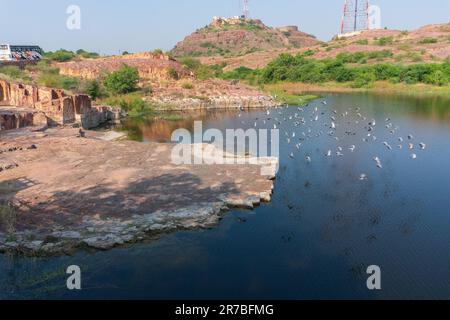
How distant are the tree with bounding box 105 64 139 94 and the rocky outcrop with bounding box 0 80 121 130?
12477 mm

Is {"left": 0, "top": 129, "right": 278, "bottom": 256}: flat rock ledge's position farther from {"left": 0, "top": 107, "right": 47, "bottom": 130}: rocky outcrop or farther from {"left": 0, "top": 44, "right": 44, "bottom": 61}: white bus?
{"left": 0, "top": 44, "right": 44, "bottom": 61}: white bus

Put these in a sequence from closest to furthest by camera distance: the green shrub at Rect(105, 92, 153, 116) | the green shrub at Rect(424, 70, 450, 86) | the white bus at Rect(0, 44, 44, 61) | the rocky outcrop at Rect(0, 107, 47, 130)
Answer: the rocky outcrop at Rect(0, 107, 47, 130), the green shrub at Rect(105, 92, 153, 116), the green shrub at Rect(424, 70, 450, 86), the white bus at Rect(0, 44, 44, 61)

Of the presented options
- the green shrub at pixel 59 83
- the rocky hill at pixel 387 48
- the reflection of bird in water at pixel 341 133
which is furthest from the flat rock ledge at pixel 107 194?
the rocky hill at pixel 387 48

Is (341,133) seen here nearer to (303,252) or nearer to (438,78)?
(303,252)

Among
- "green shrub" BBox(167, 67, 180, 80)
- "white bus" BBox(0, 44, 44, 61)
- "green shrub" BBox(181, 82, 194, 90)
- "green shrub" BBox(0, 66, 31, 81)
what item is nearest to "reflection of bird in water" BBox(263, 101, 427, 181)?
"green shrub" BBox(181, 82, 194, 90)

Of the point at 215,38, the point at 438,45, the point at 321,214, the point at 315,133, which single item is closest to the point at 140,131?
the point at 315,133

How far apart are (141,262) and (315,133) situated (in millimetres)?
20663

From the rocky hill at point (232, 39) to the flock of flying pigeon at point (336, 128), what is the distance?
85.2 m

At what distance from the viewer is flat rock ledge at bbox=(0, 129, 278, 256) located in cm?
1423

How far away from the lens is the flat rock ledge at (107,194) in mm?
14230

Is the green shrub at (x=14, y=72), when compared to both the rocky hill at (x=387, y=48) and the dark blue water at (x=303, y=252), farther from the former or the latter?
the rocky hill at (x=387, y=48)

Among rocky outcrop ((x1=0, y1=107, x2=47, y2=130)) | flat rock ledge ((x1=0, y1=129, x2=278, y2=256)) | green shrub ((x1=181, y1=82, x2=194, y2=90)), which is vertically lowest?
flat rock ledge ((x1=0, y1=129, x2=278, y2=256))

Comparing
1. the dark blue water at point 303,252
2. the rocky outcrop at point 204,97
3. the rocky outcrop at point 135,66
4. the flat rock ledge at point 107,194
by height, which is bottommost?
the dark blue water at point 303,252

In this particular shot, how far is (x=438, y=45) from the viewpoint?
81.4 m
